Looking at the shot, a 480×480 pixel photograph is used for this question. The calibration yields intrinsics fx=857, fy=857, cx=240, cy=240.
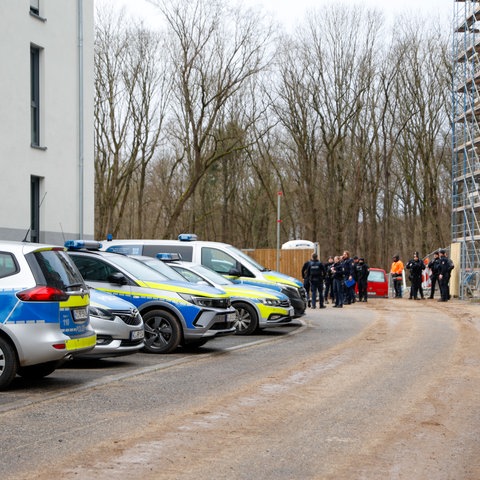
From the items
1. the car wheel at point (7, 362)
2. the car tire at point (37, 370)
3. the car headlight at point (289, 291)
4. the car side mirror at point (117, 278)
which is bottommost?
the car tire at point (37, 370)

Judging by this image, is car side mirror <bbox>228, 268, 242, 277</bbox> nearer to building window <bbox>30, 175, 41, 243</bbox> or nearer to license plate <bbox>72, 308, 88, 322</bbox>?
building window <bbox>30, 175, 41, 243</bbox>

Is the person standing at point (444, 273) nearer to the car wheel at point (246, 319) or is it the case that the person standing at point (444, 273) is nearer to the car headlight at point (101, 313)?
the car wheel at point (246, 319)

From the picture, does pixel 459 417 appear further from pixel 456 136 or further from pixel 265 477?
pixel 456 136

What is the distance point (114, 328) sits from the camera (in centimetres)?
1204

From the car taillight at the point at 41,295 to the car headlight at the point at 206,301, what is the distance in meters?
4.58

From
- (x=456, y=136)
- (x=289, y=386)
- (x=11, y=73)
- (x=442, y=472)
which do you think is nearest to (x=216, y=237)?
(x=456, y=136)

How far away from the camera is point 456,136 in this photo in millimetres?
43156

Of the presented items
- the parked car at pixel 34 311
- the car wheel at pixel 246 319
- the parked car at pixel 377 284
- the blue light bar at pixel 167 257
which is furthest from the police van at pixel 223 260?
the parked car at pixel 377 284

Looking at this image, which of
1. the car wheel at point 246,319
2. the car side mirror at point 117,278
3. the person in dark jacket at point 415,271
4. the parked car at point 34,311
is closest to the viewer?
the parked car at point 34,311

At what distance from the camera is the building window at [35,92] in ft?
73.8

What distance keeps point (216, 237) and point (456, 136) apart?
71.6ft

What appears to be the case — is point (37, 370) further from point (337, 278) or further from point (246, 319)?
point (337, 278)

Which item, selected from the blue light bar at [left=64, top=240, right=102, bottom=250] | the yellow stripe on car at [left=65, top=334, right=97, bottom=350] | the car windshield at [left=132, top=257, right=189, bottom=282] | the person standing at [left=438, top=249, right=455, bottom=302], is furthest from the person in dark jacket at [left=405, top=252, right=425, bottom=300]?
the yellow stripe on car at [left=65, top=334, right=97, bottom=350]

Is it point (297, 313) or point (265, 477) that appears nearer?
point (265, 477)
